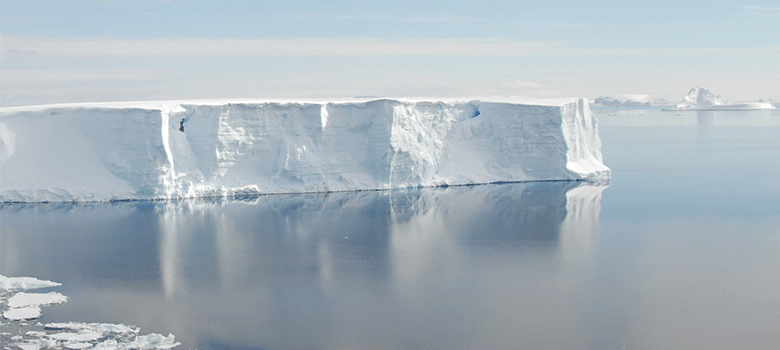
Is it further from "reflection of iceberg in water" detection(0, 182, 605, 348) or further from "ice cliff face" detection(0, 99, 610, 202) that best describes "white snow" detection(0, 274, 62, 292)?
"ice cliff face" detection(0, 99, 610, 202)

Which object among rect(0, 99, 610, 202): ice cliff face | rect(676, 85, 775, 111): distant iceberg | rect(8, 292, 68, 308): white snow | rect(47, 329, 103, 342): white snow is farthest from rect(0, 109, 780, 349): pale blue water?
rect(676, 85, 775, 111): distant iceberg

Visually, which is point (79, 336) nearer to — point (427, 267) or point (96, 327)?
point (96, 327)

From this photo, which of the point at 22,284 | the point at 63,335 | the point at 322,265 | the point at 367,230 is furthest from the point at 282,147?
the point at 63,335

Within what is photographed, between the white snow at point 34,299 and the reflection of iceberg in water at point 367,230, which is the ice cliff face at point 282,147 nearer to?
the reflection of iceberg in water at point 367,230

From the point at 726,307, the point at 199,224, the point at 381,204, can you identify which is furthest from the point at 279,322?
the point at 381,204

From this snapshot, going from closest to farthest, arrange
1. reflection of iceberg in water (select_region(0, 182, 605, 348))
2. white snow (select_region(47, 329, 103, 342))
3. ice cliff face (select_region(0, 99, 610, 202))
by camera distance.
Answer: white snow (select_region(47, 329, 103, 342)), reflection of iceberg in water (select_region(0, 182, 605, 348)), ice cliff face (select_region(0, 99, 610, 202))

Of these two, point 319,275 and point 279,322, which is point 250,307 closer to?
point 279,322
